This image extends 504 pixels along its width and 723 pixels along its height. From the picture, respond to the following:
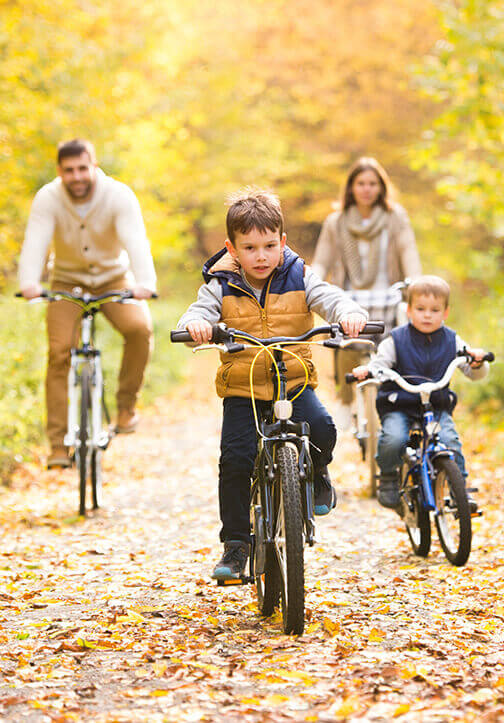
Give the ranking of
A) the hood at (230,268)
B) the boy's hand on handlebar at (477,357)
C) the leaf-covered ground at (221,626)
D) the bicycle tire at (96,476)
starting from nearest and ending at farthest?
the leaf-covered ground at (221,626)
the hood at (230,268)
the boy's hand on handlebar at (477,357)
the bicycle tire at (96,476)

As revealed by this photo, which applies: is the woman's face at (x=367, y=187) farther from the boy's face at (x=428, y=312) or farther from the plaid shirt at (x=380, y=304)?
the boy's face at (x=428, y=312)

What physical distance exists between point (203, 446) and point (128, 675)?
25.3 ft

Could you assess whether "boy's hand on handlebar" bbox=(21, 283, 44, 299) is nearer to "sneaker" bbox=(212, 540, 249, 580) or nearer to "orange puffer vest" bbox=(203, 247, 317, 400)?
"orange puffer vest" bbox=(203, 247, 317, 400)

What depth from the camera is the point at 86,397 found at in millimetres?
7293

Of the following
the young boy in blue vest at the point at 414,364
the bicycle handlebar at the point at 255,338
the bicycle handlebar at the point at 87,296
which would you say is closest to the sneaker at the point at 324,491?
the bicycle handlebar at the point at 255,338

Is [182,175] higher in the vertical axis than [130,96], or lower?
higher

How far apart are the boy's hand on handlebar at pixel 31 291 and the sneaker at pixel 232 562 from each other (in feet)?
10.1

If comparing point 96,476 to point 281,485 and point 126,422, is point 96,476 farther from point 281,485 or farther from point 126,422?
point 281,485

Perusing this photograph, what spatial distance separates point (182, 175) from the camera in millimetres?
23938

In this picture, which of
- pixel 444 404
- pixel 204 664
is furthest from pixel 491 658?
pixel 444 404

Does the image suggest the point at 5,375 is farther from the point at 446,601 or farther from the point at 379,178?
the point at 446,601

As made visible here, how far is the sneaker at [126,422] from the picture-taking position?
7.94 m

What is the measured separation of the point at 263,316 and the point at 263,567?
111 cm

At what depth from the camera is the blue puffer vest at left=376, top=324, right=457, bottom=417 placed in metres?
5.91
